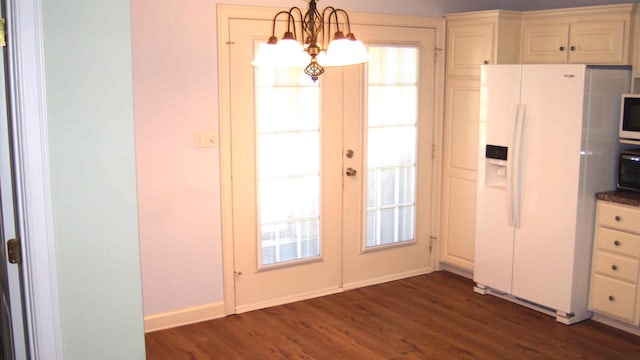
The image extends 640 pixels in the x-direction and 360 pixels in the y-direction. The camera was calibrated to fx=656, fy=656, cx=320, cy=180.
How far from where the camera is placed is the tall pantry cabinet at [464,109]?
4.72 m

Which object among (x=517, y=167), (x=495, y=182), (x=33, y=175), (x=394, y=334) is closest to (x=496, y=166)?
(x=495, y=182)

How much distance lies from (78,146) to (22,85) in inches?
10.6

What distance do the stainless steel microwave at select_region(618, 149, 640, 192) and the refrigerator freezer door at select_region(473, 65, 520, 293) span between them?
0.69 m

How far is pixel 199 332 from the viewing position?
13.6ft

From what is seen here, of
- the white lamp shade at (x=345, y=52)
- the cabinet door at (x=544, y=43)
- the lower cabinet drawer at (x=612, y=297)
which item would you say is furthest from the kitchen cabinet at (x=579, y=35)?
the white lamp shade at (x=345, y=52)

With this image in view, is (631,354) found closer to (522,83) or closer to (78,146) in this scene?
(522,83)

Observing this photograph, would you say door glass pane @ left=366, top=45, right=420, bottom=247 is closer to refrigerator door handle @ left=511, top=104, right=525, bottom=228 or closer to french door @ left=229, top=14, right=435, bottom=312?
french door @ left=229, top=14, right=435, bottom=312

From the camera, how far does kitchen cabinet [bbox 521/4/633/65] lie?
4172mm

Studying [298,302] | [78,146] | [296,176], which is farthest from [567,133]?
[78,146]

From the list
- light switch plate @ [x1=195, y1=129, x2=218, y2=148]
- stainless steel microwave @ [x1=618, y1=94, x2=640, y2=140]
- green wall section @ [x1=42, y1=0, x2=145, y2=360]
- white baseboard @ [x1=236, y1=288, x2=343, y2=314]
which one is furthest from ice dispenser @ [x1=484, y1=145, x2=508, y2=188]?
green wall section @ [x1=42, y1=0, x2=145, y2=360]

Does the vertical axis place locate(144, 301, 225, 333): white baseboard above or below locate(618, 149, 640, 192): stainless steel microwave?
below

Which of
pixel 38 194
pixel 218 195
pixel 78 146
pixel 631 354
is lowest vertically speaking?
pixel 631 354

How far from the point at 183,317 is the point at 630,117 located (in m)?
3.13

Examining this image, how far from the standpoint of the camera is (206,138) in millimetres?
4168
